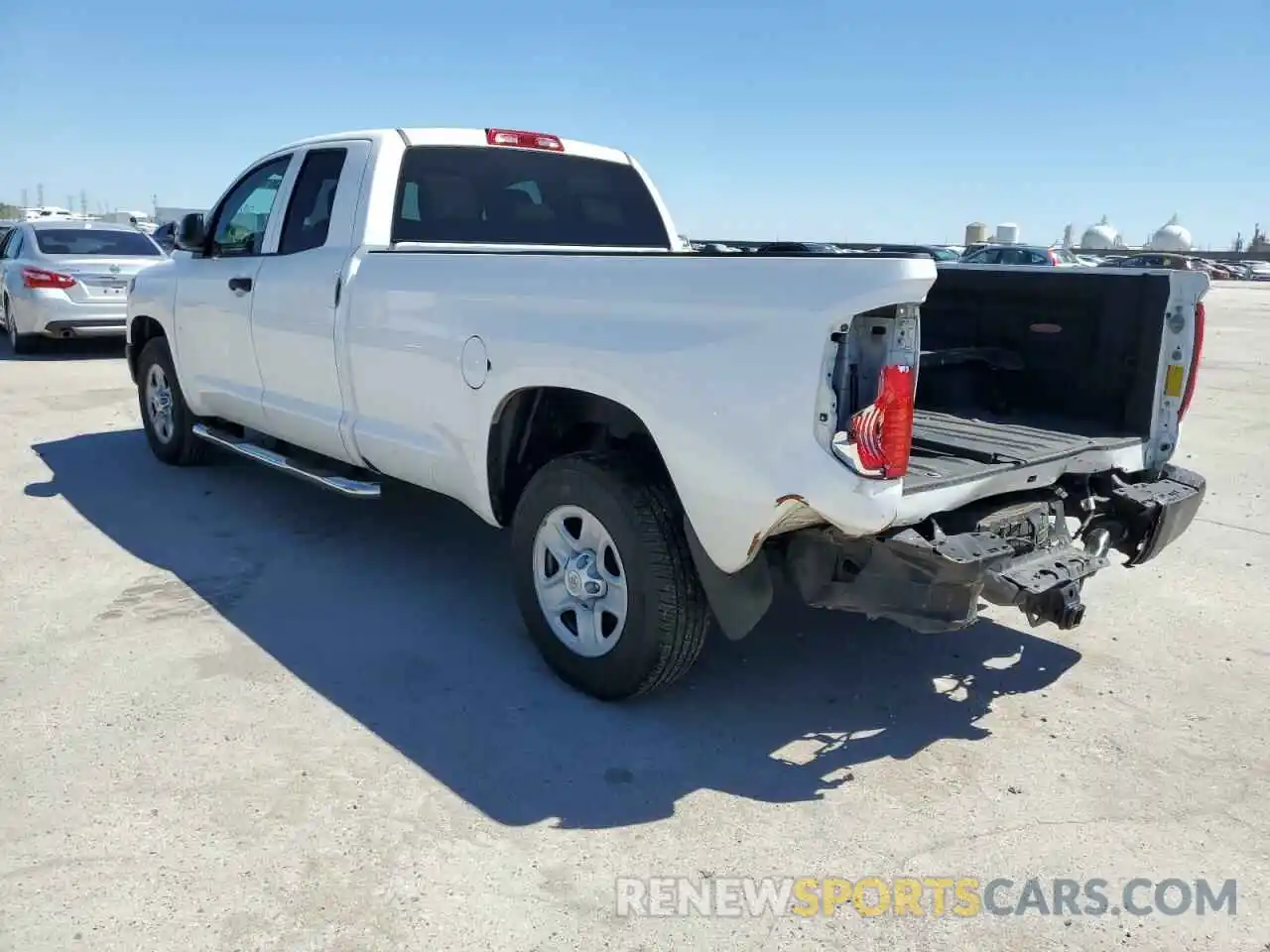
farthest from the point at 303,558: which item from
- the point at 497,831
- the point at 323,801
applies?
the point at 497,831

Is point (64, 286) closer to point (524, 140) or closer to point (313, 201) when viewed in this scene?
point (313, 201)

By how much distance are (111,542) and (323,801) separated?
314cm

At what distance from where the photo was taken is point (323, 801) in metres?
3.21

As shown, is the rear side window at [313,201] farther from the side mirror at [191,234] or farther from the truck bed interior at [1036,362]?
the truck bed interior at [1036,362]

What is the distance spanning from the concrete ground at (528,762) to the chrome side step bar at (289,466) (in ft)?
1.53

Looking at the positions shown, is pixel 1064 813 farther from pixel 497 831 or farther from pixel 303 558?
pixel 303 558

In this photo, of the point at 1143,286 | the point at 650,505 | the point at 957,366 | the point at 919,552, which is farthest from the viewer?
the point at 957,366

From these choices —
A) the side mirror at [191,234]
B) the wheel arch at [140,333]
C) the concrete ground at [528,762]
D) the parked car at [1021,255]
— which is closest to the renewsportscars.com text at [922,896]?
the concrete ground at [528,762]

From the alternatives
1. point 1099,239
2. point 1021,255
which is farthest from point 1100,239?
point 1021,255

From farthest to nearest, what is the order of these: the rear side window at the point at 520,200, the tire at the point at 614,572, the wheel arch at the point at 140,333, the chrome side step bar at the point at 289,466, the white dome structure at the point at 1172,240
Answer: the white dome structure at the point at 1172,240 → the wheel arch at the point at 140,333 → the rear side window at the point at 520,200 → the chrome side step bar at the point at 289,466 → the tire at the point at 614,572

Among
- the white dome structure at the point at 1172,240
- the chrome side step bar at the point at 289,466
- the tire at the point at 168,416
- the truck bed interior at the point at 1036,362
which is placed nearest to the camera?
the truck bed interior at the point at 1036,362

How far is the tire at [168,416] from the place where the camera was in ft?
22.8

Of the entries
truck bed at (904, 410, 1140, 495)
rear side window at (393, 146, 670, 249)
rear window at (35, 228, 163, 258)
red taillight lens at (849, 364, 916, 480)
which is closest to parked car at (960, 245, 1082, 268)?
rear window at (35, 228, 163, 258)

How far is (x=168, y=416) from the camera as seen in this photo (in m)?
7.19
